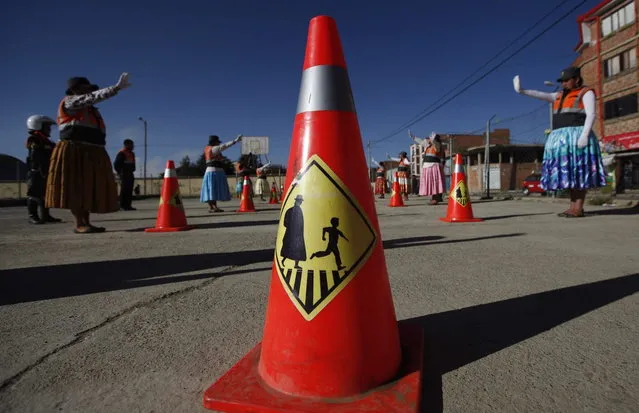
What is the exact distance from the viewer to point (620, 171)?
2425cm

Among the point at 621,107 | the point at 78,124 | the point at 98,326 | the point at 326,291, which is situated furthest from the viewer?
the point at 621,107

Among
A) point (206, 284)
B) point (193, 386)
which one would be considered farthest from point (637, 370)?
point (206, 284)

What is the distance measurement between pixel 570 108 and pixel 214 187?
7342 millimetres

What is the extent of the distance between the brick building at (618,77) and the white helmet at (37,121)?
27.6 metres

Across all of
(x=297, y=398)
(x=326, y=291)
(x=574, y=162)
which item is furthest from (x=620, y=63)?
(x=297, y=398)

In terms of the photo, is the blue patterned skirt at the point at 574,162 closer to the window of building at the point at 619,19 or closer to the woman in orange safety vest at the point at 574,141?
the woman in orange safety vest at the point at 574,141

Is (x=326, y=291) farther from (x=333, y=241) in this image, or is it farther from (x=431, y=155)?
(x=431, y=155)

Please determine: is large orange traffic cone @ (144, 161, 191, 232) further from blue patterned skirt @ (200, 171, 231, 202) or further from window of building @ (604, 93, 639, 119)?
window of building @ (604, 93, 639, 119)

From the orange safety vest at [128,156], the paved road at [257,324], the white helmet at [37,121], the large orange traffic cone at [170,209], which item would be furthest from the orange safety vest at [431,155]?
the white helmet at [37,121]

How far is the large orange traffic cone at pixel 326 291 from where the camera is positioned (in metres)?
1.00

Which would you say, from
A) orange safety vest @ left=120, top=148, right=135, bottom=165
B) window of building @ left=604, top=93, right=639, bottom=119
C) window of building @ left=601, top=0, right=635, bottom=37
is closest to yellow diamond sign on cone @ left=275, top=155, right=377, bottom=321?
orange safety vest @ left=120, top=148, right=135, bottom=165

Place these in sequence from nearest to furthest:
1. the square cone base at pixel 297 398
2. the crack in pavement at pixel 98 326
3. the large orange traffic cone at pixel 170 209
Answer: the square cone base at pixel 297 398 → the crack in pavement at pixel 98 326 → the large orange traffic cone at pixel 170 209

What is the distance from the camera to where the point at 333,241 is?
1130mm

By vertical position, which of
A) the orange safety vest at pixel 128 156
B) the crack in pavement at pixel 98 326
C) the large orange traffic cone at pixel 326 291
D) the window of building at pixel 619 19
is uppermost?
the window of building at pixel 619 19
